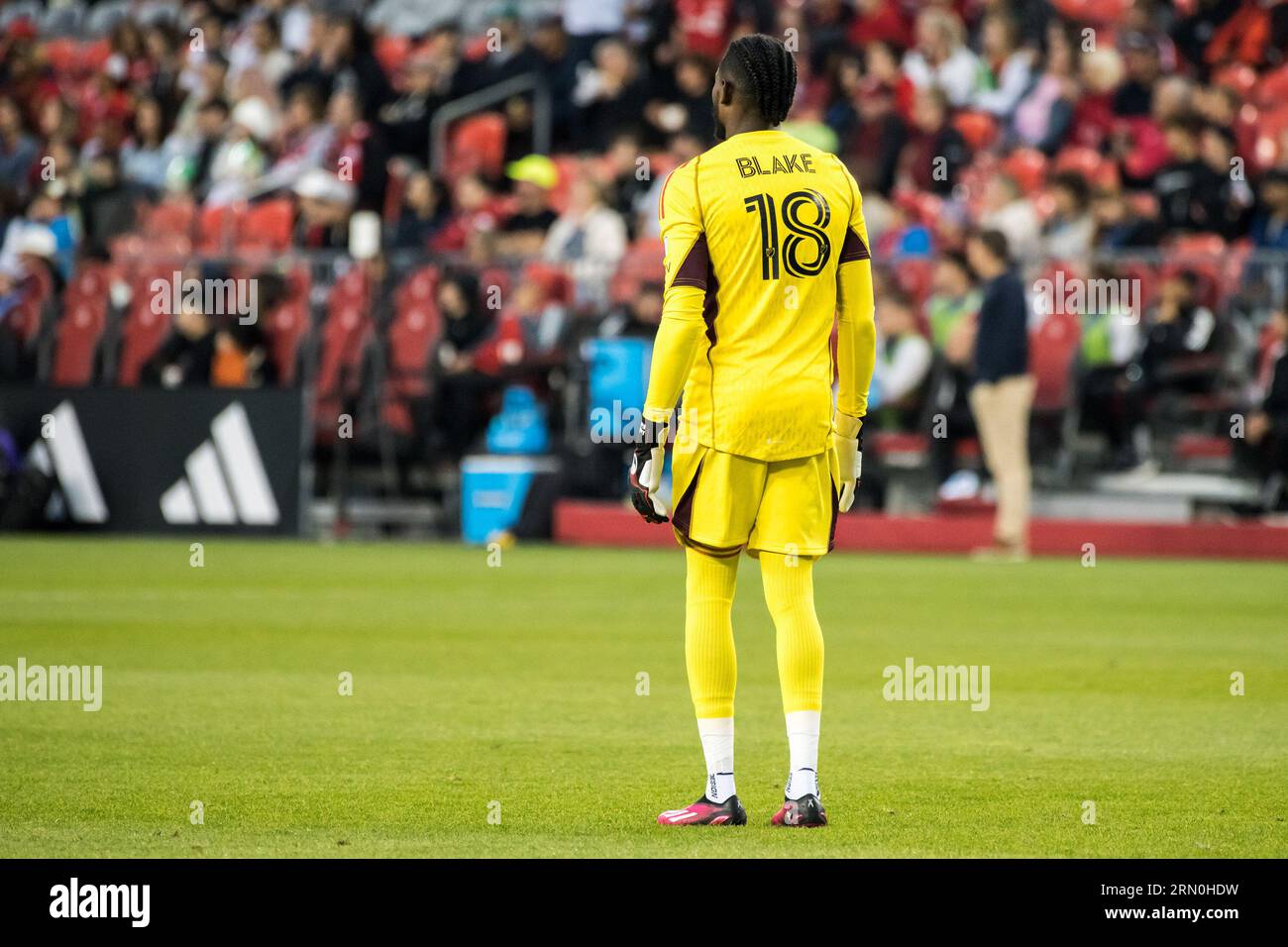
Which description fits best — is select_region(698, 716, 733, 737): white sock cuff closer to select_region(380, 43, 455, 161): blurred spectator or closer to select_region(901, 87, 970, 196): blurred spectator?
select_region(901, 87, 970, 196): blurred spectator

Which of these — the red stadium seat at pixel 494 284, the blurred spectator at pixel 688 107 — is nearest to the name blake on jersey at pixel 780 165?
the red stadium seat at pixel 494 284

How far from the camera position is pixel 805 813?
→ 699 centimetres

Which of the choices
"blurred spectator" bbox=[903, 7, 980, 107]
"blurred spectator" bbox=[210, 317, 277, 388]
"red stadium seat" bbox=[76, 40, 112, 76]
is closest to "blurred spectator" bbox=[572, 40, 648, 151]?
"blurred spectator" bbox=[903, 7, 980, 107]

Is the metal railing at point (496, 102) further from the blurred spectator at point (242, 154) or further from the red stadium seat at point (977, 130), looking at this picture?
the red stadium seat at point (977, 130)

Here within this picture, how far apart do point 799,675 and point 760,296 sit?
1.20 meters

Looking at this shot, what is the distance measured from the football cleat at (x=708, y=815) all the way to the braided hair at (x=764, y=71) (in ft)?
7.16

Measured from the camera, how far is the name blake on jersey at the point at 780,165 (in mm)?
6945

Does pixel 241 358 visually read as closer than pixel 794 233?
No

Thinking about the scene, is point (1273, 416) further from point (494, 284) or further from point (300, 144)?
point (300, 144)

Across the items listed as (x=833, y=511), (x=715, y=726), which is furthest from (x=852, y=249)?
(x=715, y=726)

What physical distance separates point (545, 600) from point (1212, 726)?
660 cm

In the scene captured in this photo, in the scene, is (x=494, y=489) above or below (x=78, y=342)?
below

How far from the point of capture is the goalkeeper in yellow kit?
6938 mm
